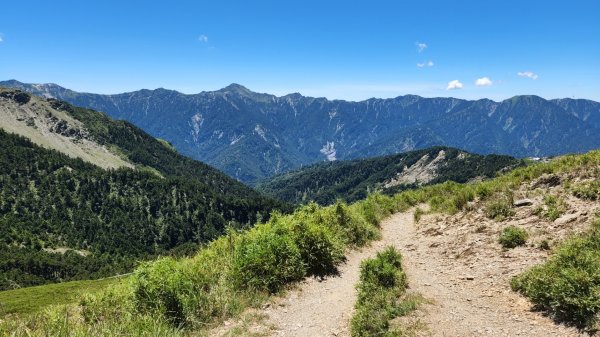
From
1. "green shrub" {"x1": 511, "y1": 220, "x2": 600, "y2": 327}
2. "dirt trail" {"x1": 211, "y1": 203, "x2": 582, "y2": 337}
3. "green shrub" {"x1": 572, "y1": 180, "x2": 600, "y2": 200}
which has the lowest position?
"dirt trail" {"x1": 211, "y1": 203, "x2": 582, "y2": 337}

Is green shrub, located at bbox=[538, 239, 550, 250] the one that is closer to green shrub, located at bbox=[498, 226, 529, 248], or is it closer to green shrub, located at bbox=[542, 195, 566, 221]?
green shrub, located at bbox=[498, 226, 529, 248]

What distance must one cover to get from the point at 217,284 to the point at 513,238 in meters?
11.4

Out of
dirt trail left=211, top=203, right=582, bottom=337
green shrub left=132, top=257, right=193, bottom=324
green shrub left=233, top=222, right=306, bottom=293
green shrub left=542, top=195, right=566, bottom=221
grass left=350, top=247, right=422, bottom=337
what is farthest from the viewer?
green shrub left=542, top=195, right=566, bottom=221

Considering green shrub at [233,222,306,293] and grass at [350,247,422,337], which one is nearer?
grass at [350,247,422,337]

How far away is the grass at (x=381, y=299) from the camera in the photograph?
10.4 meters

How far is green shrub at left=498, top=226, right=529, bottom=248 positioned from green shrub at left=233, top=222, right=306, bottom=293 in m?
7.93

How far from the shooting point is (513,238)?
50.2 ft

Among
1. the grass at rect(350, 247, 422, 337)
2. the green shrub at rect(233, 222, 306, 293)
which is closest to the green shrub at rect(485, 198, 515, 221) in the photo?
the grass at rect(350, 247, 422, 337)

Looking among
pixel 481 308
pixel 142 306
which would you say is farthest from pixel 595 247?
pixel 142 306

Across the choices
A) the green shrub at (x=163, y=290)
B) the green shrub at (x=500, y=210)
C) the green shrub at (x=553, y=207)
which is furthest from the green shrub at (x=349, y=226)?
the green shrub at (x=163, y=290)

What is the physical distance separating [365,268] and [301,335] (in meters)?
4.24

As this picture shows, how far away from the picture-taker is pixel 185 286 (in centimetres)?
1222

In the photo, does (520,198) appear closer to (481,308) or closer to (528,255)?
(528,255)

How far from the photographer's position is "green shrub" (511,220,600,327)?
9.45 metres
